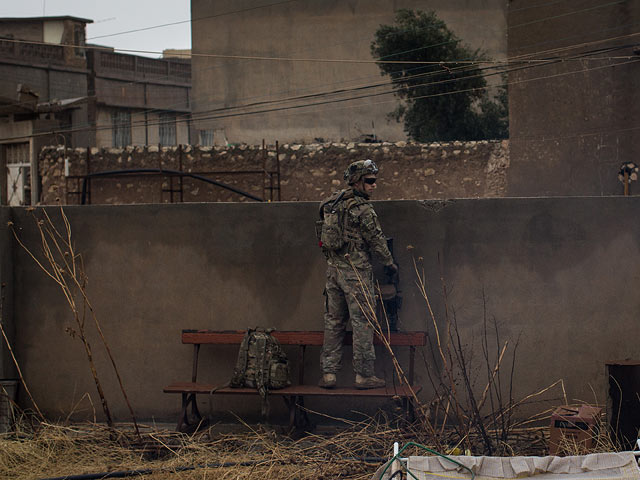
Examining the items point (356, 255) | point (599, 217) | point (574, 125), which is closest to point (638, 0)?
point (574, 125)

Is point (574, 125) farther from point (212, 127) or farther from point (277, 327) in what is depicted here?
point (212, 127)

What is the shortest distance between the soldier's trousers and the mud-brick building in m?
17.9

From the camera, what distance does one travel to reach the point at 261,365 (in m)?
6.25

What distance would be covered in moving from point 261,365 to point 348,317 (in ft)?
2.54

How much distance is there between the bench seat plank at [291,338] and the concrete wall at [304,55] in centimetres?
1875

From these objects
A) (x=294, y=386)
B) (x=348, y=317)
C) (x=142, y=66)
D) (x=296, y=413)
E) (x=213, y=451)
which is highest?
(x=142, y=66)

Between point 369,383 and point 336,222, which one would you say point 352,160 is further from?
point 369,383

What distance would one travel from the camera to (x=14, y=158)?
2317 centimetres

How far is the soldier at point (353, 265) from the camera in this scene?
6195mm

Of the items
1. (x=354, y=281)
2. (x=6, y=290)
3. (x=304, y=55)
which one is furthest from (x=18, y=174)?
(x=354, y=281)

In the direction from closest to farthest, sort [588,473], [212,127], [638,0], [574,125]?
[588,473], [638,0], [574,125], [212,127]

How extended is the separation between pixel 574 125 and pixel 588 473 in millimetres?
11445

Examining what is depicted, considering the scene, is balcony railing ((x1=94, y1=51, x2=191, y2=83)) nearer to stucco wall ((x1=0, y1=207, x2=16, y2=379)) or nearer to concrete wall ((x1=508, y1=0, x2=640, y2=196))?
concrete wall ((x1=508, y1=0, x2=640, y2=196))

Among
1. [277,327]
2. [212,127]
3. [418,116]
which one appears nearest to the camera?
[277,327]
